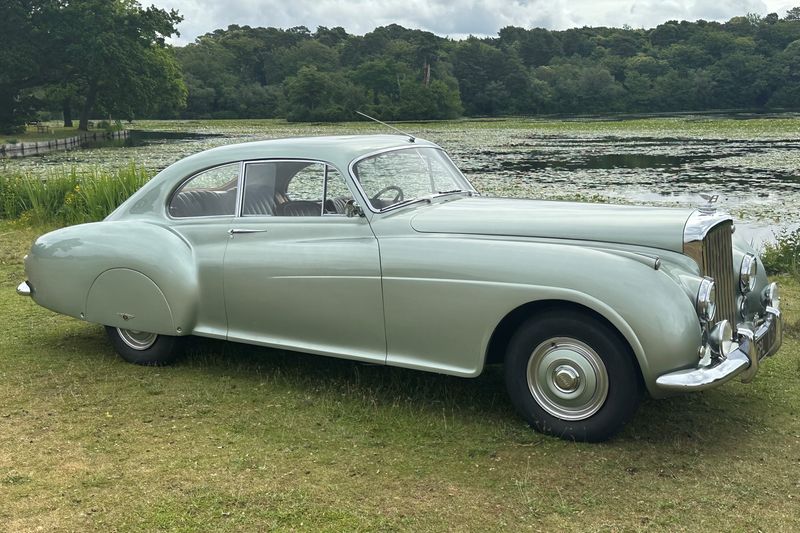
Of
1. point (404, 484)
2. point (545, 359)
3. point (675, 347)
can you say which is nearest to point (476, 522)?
point (404, 484)

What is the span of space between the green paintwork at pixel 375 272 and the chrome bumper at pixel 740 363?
80 mm

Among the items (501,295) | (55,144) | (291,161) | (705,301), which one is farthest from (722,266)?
(55,144)

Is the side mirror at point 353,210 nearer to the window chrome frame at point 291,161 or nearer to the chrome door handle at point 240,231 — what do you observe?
the window chrome frame at point 291,161

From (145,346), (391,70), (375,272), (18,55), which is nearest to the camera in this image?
(375,272)

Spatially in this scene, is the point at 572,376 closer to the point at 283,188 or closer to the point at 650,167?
the point at 283,188

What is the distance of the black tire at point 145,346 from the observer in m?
5.22

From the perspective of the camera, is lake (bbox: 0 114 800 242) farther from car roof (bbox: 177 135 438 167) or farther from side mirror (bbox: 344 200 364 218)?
side mirror (bbox: 344 200 364 218)

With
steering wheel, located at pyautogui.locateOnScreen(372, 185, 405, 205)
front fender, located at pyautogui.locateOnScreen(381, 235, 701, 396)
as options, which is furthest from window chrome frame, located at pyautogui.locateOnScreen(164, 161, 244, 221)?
front fender, located at pyautogui.locateOnScreen(381, 235, 701, 396)

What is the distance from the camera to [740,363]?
3713 mm

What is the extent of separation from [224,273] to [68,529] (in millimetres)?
1987

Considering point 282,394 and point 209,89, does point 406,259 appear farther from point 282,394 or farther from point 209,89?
point 209,89

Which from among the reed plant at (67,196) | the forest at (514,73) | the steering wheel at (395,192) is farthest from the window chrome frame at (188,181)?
the forest at (514,73)

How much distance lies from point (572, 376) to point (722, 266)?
110 cm

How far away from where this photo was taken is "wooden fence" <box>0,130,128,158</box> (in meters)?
36.7
